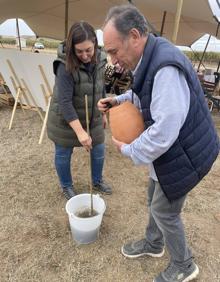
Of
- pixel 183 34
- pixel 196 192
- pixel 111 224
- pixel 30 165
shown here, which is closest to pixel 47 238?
pixel 111 224

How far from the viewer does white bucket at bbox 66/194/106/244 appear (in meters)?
1.83

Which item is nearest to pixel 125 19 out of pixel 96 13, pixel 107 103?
pixel 107 103

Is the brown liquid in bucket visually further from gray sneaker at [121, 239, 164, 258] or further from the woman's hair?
the woman's hair

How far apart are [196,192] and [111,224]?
0.97 meters

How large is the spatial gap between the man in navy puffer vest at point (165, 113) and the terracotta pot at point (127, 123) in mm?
45

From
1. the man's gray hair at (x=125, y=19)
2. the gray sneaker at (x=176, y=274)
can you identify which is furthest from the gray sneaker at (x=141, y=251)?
the man's gray hair at (x=125, y=19)

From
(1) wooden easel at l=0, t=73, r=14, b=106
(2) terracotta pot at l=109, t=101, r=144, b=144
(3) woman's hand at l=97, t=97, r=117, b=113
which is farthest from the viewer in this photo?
(1) wooden easel at l=0, t=73, r=14, b=106

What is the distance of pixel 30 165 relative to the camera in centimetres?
306

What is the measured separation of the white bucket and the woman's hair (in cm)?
87

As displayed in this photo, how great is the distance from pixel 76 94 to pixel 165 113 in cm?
105

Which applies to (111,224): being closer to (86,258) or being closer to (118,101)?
(86,258)

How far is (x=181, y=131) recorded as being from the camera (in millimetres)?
1201

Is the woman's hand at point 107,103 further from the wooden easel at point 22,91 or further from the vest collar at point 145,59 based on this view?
the wooden easel at point 22,91

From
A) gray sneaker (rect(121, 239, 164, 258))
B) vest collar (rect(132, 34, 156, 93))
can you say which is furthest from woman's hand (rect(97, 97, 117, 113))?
gray sneaker (rect(121, 239, 164, 258))
